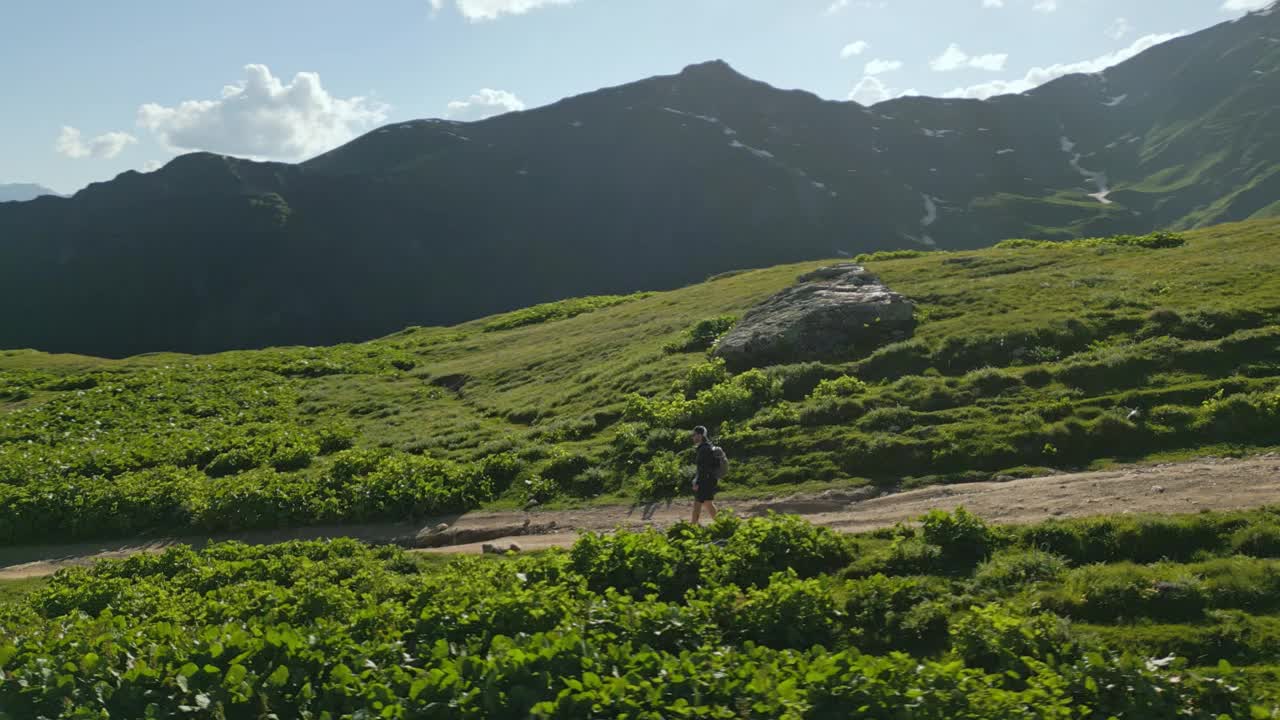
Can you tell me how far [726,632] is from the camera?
11977mm

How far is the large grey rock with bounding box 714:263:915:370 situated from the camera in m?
30.7

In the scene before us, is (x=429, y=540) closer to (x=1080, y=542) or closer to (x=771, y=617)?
(x=771, y=617)

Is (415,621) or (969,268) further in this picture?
(969,268)

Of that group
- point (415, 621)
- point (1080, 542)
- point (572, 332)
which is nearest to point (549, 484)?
point (415, 621)

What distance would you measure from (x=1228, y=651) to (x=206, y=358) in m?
58.3

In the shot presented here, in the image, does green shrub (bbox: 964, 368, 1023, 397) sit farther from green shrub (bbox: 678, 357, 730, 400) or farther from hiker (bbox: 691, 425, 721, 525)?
hiker (bbox: 691, 425, 721, 525)

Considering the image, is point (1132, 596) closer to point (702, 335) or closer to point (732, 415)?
point (732, 415)

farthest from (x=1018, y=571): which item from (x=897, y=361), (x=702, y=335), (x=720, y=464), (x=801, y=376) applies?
(x=702, y=335)

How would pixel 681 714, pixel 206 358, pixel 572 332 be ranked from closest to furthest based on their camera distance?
pixel 681 714 → pixel 572 332 → pixel 206 358

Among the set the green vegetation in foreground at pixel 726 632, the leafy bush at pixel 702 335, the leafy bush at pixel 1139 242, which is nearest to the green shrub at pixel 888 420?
the green vegetation in foreground at pixel 726 632

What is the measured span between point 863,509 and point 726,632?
8.78 metres

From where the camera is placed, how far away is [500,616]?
11.7m

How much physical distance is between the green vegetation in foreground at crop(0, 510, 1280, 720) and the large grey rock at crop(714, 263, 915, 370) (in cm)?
1490

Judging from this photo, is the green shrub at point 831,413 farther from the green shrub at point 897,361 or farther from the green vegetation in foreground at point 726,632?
the green vegetation in foreground at point 726,632
